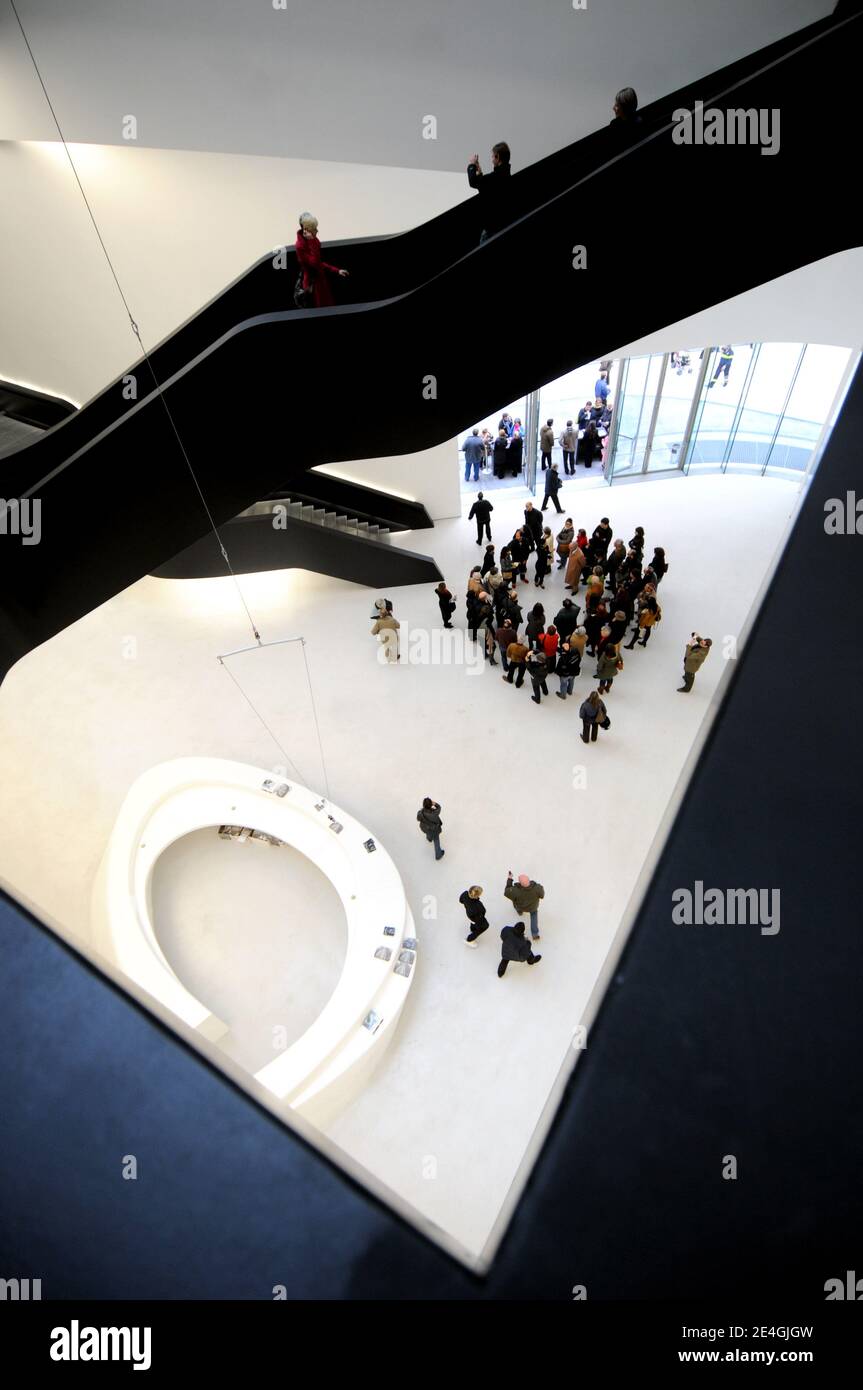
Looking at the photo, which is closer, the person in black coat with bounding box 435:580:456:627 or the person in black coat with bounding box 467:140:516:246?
the person in black coat with bounding box 467:140:516:246

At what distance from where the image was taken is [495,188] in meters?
6.73

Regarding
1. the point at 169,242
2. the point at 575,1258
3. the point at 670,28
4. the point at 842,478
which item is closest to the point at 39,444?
the point at 169,242

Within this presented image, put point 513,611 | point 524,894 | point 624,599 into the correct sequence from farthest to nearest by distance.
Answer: point 624,599 → point 513,611 → point 524,894

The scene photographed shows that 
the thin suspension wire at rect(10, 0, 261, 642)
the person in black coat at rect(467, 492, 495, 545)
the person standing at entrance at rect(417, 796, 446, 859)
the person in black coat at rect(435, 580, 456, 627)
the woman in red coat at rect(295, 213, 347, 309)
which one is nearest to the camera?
the thin suspension wire at rect(10, 0, 261, 642)

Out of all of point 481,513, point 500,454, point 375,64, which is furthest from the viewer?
point 500,454

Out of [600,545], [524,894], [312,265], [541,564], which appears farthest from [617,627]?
[312,265]

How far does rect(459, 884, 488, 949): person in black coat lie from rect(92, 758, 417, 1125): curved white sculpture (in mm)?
719

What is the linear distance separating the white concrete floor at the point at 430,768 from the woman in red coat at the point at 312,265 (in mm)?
5442

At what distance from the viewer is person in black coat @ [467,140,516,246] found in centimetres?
627

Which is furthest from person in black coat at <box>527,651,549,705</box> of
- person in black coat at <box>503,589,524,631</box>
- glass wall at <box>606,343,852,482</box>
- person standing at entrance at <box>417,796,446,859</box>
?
glass wall at <box>606,343,852,482</box>

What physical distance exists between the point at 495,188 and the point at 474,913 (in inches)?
284

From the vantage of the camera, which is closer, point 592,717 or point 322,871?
point 322,871

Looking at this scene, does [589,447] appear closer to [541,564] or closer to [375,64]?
[541,564]

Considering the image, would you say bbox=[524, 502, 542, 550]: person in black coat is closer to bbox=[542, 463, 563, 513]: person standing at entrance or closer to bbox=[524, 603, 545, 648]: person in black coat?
bbox=[542, 463, 563, 513]: person standing at entrance
